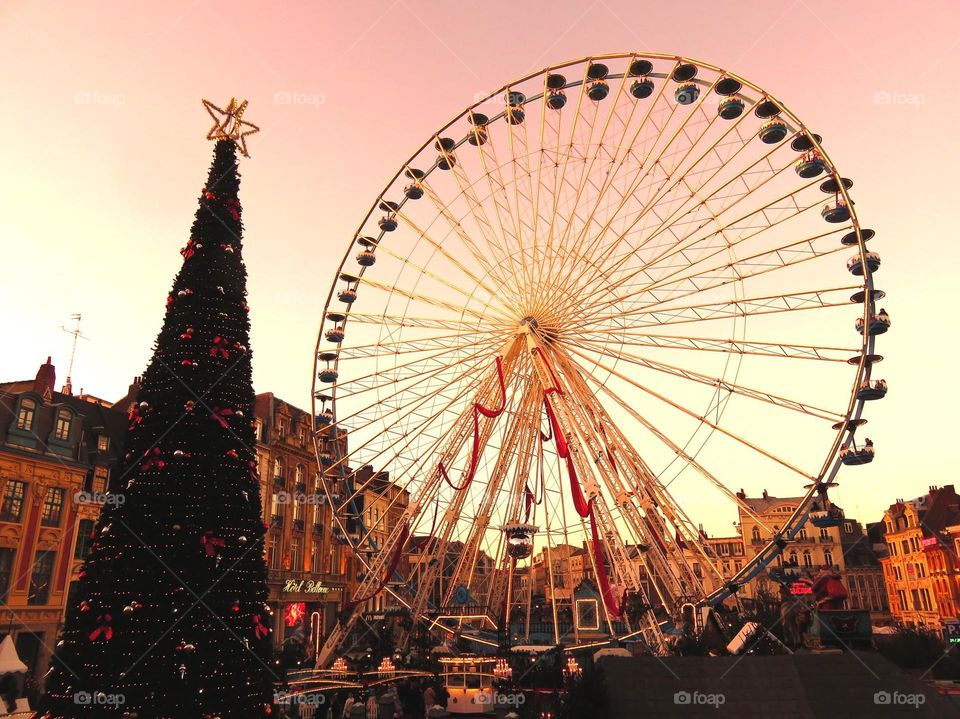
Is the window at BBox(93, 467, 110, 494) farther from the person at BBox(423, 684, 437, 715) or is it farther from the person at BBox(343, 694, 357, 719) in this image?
the person at BBox(423, 684, 437, 715)

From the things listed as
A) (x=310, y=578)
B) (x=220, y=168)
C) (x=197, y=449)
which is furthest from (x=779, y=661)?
(x=310, y=578)

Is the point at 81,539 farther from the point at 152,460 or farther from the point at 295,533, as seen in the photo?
the point at 152,460

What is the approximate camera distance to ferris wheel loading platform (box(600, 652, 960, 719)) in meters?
16.1

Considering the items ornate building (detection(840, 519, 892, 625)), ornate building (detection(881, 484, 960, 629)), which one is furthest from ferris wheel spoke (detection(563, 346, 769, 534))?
ornate building (detection(840, 519, 892, 625))

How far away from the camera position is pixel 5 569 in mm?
26750

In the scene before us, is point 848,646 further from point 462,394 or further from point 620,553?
point 462,394

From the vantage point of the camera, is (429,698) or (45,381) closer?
(429,698)

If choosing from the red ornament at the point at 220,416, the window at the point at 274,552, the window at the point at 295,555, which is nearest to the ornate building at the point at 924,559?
the window at the point at 295,555

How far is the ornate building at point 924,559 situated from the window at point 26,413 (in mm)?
62650

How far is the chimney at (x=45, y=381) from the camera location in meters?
31.3

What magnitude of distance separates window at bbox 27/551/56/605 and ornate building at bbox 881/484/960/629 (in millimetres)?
60357

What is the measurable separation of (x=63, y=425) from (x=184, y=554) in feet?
75.9

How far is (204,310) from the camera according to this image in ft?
43.1

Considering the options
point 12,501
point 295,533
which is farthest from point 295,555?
point 12,501
